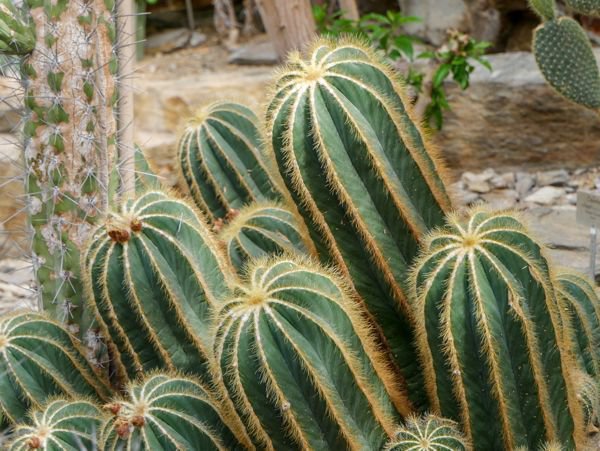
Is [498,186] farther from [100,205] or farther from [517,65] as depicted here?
[100,205]

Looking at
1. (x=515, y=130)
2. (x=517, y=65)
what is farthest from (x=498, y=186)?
(x=517, y=65)

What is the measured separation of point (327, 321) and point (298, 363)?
0.13 meters

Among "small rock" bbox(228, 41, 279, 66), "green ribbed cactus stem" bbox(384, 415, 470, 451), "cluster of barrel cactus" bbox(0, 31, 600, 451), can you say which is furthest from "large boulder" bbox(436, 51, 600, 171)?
"green ribbed cactus stem" bbox(384, 415, 470, 451)

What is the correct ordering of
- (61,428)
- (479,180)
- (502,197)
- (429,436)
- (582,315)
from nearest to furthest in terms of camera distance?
(429,436), (61,428), (582,315), (502,197), (479,180)

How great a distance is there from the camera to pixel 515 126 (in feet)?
19.1

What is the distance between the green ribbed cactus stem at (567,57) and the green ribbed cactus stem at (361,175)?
159cm

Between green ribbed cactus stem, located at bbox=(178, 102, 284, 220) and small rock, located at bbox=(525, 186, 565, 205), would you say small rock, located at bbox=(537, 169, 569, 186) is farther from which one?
green ribbed cactus stem, located at bbox=(178, 102, 284, 220)

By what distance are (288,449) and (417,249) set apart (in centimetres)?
62

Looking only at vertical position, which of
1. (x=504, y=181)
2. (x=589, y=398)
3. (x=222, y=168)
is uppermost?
(x=222, y=168)

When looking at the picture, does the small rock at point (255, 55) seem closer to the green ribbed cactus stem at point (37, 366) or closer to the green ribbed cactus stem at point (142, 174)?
the green ribbed cactus stem at point (142, 174)

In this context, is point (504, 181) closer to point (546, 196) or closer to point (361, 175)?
point (546, 196)

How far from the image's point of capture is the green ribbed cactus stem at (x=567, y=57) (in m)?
3.99

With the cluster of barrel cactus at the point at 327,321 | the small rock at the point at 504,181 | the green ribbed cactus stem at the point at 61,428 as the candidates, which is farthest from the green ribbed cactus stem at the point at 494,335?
the small rock at the point at 504,181

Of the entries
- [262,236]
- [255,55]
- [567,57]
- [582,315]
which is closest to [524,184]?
[567,57]
